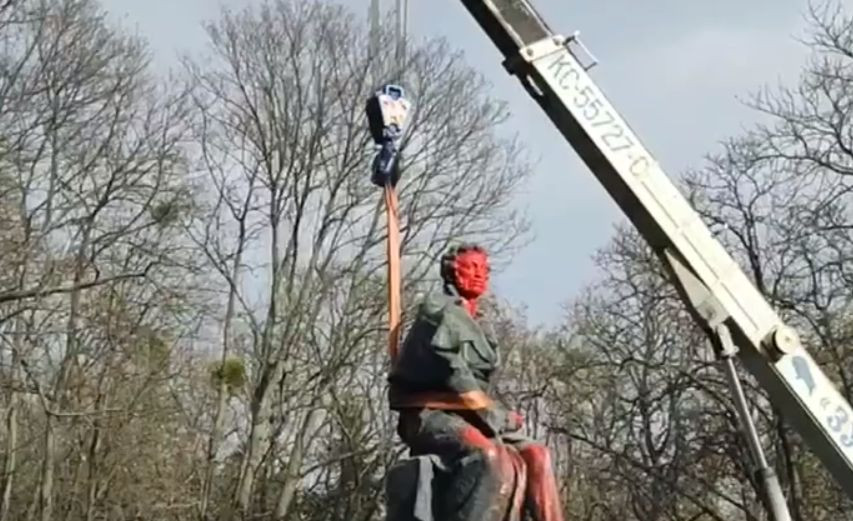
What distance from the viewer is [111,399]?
26953 mm

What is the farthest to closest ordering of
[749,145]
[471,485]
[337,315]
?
[337,315]
[749,145]
[471,485]

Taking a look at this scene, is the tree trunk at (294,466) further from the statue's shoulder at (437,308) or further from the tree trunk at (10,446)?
the statue's shoulder at (437,308)

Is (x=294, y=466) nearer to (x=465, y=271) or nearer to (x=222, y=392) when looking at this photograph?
(x=222, y=392)

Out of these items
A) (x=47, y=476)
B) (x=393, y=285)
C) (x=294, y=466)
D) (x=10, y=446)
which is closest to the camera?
(x=393, y=285)

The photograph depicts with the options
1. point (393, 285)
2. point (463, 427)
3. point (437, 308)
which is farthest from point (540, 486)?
point (393, 285)

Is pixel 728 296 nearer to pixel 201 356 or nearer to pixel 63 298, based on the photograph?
pixel 63 298

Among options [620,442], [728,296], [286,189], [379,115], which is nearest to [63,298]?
[286,189]

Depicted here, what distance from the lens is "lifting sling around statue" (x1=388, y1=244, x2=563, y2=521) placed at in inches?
314

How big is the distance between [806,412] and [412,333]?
2444mm

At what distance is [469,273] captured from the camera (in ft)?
28.5

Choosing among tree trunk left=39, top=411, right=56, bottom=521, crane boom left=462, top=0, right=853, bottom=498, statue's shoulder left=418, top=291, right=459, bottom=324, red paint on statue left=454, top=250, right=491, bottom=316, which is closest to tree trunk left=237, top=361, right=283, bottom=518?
tree trunk left=39, top=411, right=56, bottom=521

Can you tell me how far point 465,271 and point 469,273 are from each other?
0.09 ft

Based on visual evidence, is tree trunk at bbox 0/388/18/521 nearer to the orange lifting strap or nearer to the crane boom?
the orange lifting strap

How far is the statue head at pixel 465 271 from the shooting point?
341 inches
